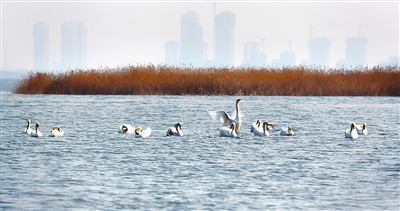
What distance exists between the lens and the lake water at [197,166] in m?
10.4

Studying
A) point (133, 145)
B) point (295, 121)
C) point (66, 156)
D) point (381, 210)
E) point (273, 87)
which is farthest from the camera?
point (273, 87)

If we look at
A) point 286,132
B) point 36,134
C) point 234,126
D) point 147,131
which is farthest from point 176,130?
point 36,134

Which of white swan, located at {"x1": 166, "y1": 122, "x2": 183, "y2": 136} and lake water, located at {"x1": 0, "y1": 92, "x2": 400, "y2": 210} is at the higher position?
white swan, located at {"x1": 166, "y1": 122, "x2": 183, "y2": 136}

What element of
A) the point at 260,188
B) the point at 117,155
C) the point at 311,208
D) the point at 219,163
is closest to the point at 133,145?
the point at 117,155

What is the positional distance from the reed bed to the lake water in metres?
8.89

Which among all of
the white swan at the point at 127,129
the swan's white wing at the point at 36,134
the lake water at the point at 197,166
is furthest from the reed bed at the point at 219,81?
the swan's white wing at the point at 36,134

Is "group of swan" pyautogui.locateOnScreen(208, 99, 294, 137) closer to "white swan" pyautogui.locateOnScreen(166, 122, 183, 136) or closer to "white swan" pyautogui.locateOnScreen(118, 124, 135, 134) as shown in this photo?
"white swan" pyautogui.locateOnScreen(166, 122, 183, 136)

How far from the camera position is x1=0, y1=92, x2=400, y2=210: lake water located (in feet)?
34.2

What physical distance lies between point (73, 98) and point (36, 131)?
52.3 feet

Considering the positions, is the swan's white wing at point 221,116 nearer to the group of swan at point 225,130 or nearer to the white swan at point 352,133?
the group of swan at point 225,130

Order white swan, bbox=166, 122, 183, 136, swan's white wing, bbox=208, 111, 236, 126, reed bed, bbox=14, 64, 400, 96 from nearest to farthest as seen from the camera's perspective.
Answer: swan's white wing, bbox=208, 111, 236, 126, white swan, bbox=166, 122, 183, 136, reed bed, bbox=14, 64, 400, 96

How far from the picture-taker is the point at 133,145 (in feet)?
56.3

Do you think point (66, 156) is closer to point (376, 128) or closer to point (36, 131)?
point (36, 131)

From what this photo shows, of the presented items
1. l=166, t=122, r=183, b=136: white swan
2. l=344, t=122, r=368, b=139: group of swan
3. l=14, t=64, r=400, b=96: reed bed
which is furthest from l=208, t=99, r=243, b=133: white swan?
l=14, t=64, r=400, b=96: reed bed
